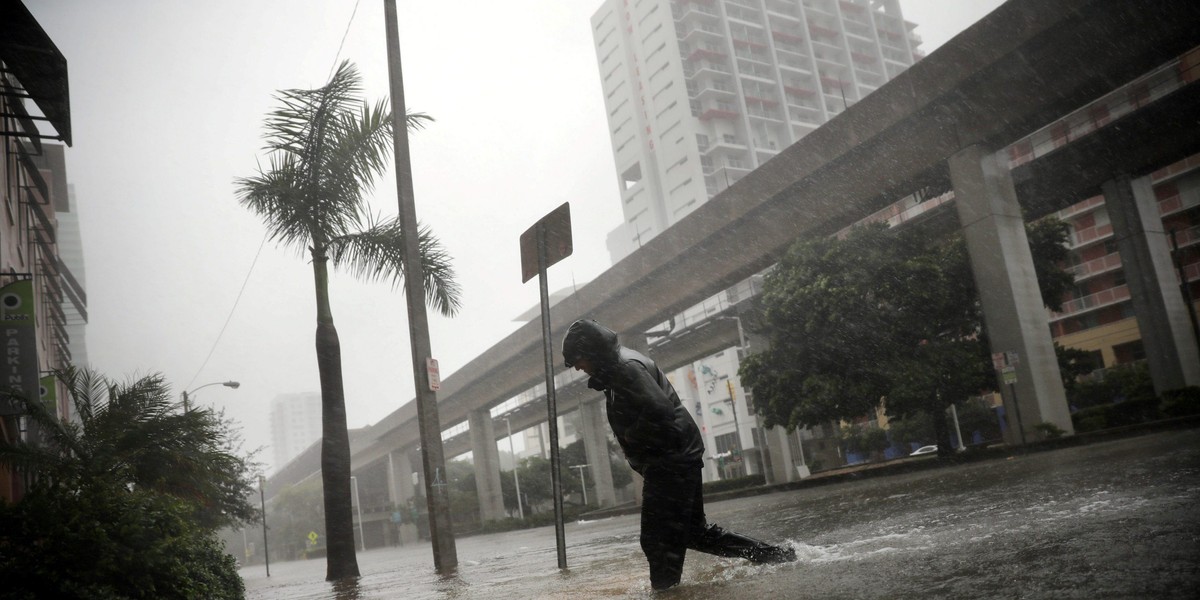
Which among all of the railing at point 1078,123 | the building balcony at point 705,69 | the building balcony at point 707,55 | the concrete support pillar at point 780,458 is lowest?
the concrete support pillar at point 780,458

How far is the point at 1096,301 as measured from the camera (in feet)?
201

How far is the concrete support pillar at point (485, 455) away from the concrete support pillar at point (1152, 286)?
33953 millimetres

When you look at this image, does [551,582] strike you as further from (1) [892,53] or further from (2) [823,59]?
(1) [892,53]

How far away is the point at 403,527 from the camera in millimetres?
70250

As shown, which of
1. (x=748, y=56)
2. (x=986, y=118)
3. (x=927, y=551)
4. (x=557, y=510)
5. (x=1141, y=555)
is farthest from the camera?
(x=748, y=56)

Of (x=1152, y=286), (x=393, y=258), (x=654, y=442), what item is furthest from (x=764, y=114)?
(x=654, y=442)

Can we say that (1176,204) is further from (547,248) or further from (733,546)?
(733,546)

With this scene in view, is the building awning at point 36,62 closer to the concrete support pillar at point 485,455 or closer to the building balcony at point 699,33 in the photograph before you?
the concrete support pillar at point 485,455

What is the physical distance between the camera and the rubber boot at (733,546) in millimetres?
4223

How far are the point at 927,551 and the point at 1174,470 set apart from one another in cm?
294

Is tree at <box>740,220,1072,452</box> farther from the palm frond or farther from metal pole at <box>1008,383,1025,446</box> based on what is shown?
the palm frond

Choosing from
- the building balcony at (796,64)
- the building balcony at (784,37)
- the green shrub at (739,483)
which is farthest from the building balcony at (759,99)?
the green shrub at (739,483)

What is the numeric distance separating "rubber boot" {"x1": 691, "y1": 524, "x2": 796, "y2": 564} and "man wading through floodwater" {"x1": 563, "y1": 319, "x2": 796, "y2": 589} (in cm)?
5

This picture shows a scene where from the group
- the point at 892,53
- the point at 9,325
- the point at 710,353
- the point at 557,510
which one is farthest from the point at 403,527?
the point at 892,53
